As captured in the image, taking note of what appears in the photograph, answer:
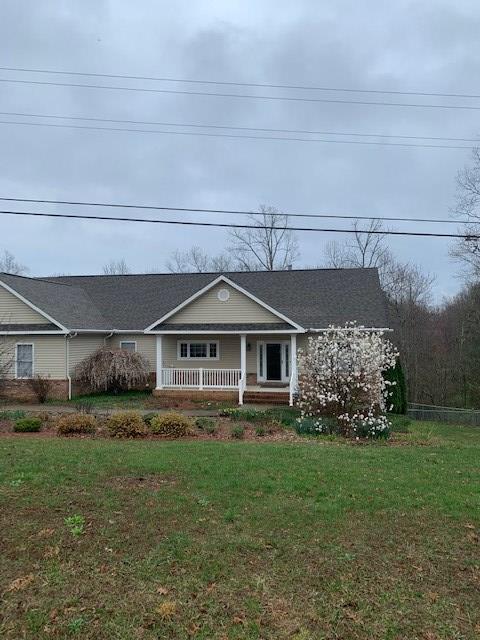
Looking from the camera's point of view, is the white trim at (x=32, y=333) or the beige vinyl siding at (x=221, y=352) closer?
the white trim at (x=32, y=333)

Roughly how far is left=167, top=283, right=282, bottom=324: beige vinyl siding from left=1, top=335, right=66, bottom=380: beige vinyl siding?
178 inches

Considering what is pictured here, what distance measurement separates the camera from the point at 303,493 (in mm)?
6621

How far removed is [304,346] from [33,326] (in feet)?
36.6

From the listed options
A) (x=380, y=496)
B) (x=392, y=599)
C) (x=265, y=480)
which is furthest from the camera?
(x=265, y=480)

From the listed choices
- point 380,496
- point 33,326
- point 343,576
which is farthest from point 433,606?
point 33,326

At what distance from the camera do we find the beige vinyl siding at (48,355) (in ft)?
68.3

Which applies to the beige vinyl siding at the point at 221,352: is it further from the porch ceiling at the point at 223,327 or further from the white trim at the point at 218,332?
the porch ceiling at the point at 223,327

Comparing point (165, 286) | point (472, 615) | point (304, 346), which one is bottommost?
point (472, 615)

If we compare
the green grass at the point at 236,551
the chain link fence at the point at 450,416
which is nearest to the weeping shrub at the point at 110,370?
the chain link fence at the point at 450,416

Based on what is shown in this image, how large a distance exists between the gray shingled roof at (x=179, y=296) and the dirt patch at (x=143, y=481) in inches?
578

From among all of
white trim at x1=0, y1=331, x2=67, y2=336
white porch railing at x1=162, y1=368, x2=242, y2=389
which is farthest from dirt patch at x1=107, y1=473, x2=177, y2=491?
white trim at x1=0, y1=331, x2=67, y2=336

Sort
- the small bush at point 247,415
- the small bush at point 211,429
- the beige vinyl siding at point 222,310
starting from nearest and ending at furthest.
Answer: the small bush at point 211,429 → the small bush at point 247,415 → the beige vinyl siding at point 222,310

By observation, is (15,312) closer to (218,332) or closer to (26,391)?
(26,391)

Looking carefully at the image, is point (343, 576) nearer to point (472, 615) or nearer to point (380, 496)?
point (472, 615)
